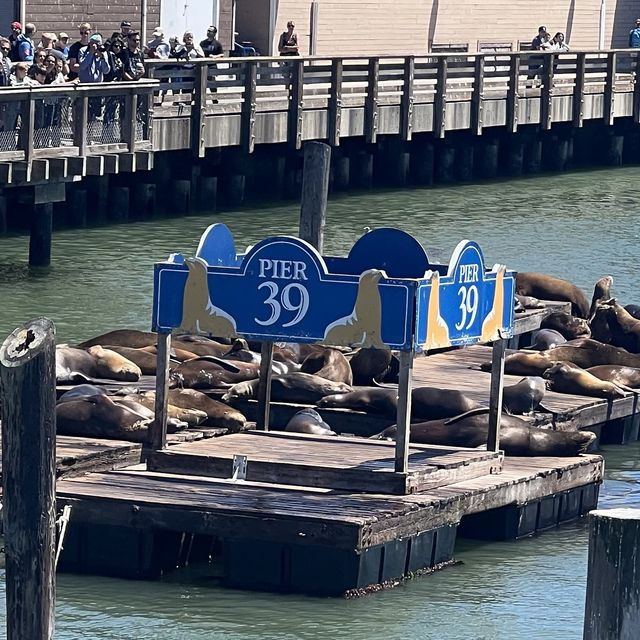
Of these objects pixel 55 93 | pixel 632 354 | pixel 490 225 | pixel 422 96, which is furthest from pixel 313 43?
pixel 632 354

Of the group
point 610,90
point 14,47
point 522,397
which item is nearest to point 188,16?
point 610,90

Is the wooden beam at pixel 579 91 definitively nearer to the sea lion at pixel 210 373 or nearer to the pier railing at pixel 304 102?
the pier railing at pixel 304 102

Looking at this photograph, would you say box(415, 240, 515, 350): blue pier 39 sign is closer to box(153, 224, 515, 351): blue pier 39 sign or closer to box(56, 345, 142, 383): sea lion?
box(153, 224, 515, 351): blue pier 39 sign

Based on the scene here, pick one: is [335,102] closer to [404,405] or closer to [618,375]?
[618,375]

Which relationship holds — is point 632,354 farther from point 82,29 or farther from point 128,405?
point 82,29

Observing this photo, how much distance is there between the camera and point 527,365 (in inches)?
614

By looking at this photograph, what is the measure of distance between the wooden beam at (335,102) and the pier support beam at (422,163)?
4.70 m

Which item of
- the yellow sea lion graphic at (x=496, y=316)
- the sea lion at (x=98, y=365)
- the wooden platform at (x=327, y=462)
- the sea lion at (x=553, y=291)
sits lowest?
the sea lion at (x=553, y=291)

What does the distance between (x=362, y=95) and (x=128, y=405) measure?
18683mm

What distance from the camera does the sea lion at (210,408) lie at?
1320cm

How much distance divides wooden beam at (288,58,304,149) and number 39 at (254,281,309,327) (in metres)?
18.0

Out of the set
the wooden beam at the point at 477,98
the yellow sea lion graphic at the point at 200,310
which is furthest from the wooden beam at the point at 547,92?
the yellow sea lion graphic at the point at 200,310

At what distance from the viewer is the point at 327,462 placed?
11594mm

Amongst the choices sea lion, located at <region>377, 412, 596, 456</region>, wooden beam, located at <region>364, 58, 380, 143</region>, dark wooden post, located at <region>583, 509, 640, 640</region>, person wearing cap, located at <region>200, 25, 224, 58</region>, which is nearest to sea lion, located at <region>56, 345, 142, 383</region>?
sea lion, located at <region>377, 412, 596, 456</region>
